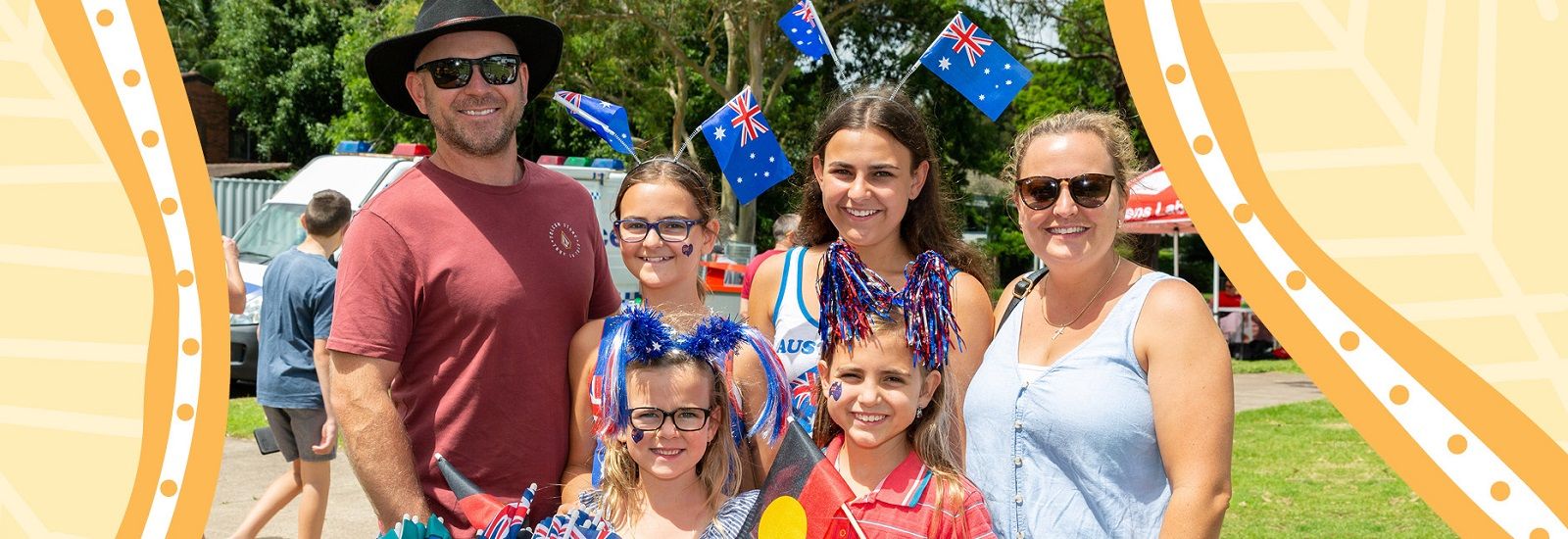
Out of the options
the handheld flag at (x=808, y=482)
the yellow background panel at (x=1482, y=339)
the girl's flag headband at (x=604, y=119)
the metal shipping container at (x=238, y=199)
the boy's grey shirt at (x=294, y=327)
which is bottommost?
the metal shipping container at (x=238, y=199)

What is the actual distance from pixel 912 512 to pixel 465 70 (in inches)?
59.8

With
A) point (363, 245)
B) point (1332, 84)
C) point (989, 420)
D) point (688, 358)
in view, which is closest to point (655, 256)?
point (688, 358)

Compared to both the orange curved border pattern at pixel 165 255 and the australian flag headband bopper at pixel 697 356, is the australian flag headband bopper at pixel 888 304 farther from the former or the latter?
the orange curved border pattern at pixel 165 255

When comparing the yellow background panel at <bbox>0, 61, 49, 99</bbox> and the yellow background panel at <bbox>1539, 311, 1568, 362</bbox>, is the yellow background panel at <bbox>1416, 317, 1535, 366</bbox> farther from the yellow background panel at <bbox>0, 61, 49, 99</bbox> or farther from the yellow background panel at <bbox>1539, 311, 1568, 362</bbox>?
the yellow background panel at <bbox>0, 61, 49, 99</bbox>

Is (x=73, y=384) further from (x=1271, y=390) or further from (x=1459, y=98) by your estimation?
(x=1271, y=390)

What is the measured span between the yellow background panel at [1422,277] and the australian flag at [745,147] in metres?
2.38

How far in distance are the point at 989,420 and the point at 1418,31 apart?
106cm

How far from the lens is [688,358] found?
278 cm

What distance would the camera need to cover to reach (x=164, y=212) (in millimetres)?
2402

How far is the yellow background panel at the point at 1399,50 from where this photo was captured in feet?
6.35

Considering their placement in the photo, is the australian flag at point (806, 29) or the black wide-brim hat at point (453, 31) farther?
the australian flag at point (806, 29)

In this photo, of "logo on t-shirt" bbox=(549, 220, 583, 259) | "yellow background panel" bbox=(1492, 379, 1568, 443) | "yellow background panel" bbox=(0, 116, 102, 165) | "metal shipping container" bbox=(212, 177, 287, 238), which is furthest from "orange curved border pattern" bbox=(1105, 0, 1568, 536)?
"metal shipping container" bbox=(212, 177, 287, 238)

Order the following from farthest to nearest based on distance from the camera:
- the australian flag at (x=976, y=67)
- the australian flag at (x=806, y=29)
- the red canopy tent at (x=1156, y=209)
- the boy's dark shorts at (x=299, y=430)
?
the red canopy tent at (x=1156, y=209) < the boy's dark shorts at (x=299, y=430) < the australian flag at (x=806, y=29) < the australian flag at (x=976, y=67)

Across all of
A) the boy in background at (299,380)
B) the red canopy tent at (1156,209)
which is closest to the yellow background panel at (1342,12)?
the boy in background at (299,380)
